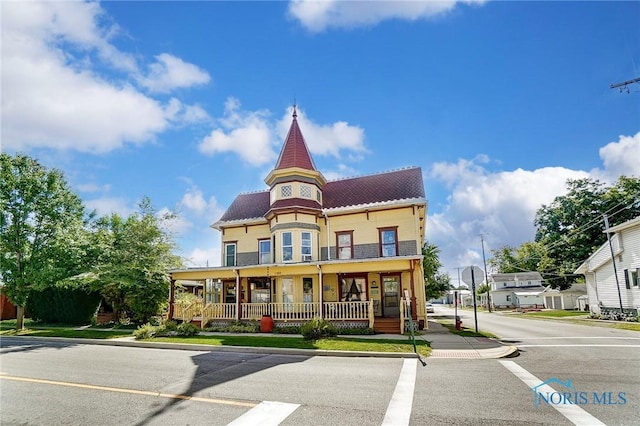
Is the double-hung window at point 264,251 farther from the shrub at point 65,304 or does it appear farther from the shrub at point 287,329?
the shrub at point 65,304

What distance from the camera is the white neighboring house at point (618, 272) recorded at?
24.1 meters

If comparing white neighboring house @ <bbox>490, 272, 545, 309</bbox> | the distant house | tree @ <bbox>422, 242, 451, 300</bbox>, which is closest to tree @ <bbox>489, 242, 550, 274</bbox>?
white neighboring house @ <bbox>490, 272, 545, 309</bbox>

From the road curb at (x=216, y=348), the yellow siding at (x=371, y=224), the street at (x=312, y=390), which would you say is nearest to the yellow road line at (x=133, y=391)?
the street at (x=312, y=390)

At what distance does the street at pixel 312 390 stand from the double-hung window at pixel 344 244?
9.50 meters

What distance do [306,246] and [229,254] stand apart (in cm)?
610

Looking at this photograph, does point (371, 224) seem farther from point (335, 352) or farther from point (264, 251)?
point (335, 352)

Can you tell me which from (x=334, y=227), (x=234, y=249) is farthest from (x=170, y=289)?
(x=334, y=227)

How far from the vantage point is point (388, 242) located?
19.8 metres

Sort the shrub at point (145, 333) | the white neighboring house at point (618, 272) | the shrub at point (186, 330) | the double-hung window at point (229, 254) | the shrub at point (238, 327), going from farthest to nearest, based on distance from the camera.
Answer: the white neighboring house at point (618, 272) → the double-hung window at point (229, 254) → the shrub at point (238, 327) → the shrub at point (186, 330) → the shrub at point (145, 333)

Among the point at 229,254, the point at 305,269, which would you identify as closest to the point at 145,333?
the point at 305,269

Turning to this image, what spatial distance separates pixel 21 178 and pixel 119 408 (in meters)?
20.9

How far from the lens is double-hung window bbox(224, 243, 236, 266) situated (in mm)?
23391

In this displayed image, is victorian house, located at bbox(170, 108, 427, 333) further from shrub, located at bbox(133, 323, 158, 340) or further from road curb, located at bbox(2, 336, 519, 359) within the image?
road curb, located at bbox(2, 336, 519, 359)

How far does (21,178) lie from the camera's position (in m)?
21.0
